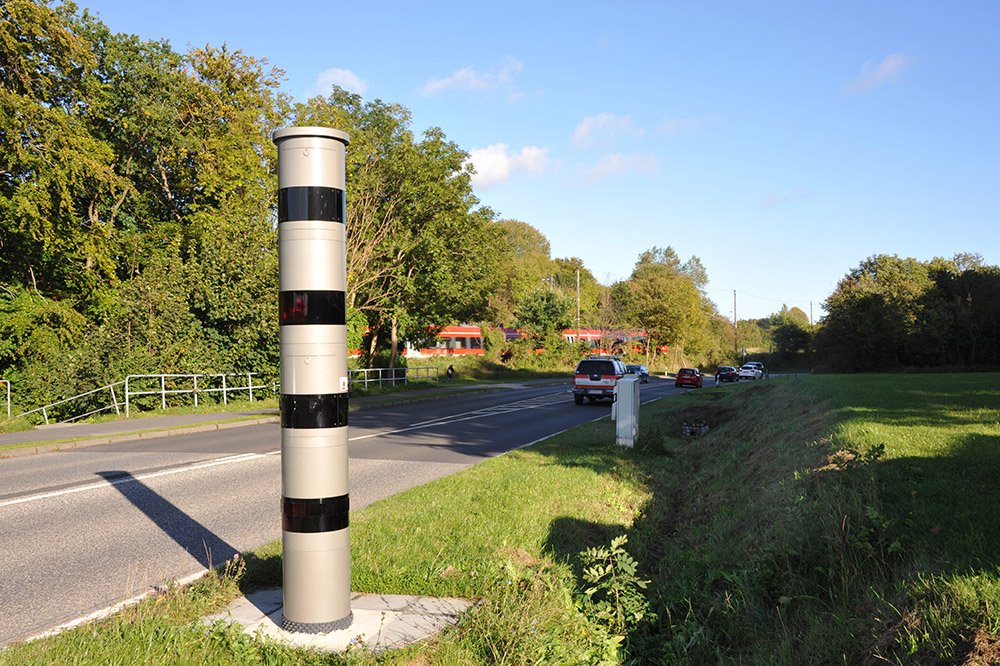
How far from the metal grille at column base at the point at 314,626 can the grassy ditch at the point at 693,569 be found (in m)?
0.26

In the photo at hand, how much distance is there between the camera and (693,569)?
5836 millimetres

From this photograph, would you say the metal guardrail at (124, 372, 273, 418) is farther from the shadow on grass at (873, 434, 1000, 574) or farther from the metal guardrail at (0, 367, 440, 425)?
the shadow on grass at (873, 434, 1000, 574)

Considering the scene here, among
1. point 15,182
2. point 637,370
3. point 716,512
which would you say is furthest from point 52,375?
point 637,370

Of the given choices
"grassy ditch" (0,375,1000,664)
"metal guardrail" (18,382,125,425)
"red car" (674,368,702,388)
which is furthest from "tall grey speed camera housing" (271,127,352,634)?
"red car" (674,368,702,388)

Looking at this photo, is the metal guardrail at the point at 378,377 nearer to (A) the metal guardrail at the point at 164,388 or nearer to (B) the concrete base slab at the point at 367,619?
(A) the metal guardrail at the point at 164,388

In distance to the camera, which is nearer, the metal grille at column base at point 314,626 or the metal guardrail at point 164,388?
the metal grille at column base at point 314,626

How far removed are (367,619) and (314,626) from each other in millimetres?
381

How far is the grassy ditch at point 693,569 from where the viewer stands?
3.74 m

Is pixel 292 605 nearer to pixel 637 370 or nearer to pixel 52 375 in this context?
pixel 52 375

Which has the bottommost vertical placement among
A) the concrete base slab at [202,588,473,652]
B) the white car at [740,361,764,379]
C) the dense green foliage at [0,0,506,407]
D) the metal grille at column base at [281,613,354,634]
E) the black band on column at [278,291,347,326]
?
the white car at [740,361,764,379]

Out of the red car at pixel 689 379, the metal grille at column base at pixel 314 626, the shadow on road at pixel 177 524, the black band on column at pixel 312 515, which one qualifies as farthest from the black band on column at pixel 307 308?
the red car at pixel 689 379

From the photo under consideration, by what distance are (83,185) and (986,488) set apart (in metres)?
27.5

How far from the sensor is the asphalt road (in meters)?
5.50

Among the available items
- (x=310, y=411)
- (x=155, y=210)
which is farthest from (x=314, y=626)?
(x=155, y=210)
